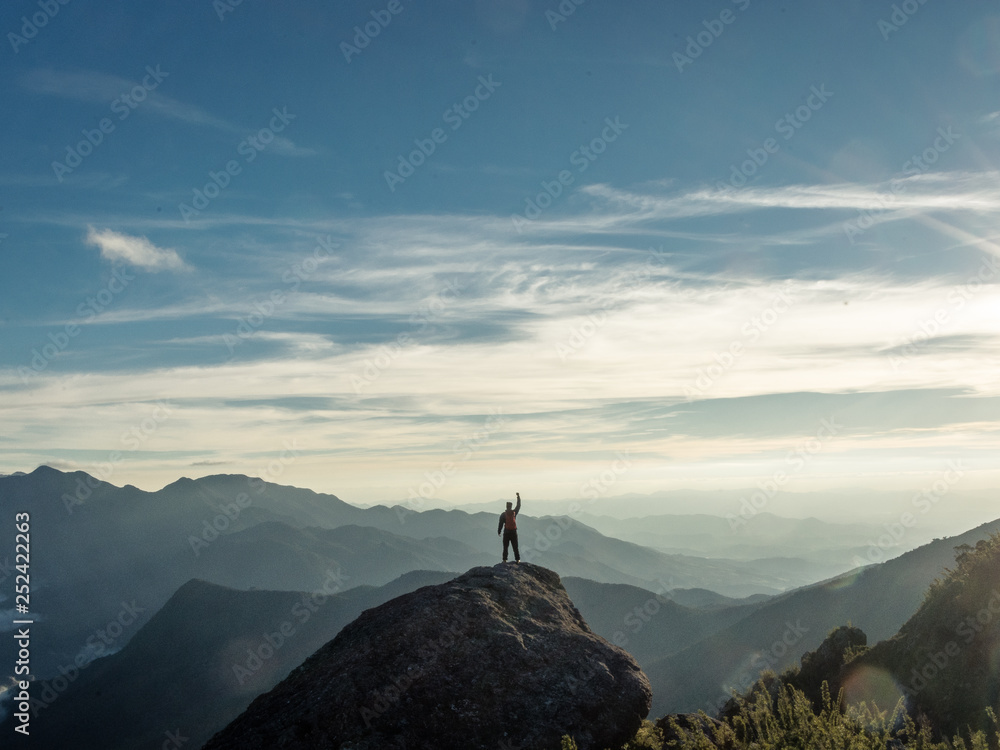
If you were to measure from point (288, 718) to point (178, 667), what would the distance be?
188 m

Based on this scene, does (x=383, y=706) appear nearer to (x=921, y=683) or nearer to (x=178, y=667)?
(x=921, y=683)

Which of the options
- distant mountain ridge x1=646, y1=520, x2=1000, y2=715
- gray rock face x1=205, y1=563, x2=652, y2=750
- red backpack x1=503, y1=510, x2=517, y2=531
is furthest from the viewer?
distant mountain ridge x1=646, y1=520, x2=1000, y2=715

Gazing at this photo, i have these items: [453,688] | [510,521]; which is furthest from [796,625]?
[453,688]

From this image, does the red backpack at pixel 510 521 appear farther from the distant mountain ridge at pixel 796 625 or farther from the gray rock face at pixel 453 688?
A: the distant mountain ridge at pixel 796 625

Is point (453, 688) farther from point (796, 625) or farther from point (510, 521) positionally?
point (796, 625)

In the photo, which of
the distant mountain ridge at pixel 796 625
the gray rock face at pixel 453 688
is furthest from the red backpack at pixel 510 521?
the distant mountain ridge at pixel 796 625

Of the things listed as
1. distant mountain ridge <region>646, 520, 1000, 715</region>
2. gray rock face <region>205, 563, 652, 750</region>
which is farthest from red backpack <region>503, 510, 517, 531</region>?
distant mountain ridge <region>646, 520, 1000, 715</region>

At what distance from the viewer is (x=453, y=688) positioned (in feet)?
45.1

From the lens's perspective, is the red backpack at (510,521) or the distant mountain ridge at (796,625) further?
the distant mountain ridge at (796,625)

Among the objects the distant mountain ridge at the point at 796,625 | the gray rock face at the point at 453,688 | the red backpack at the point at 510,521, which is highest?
the red backpack at the point at 510,521

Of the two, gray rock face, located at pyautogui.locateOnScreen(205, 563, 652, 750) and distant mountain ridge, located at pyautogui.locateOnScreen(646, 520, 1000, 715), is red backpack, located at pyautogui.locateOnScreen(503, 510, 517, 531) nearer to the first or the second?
gray rock face, located at pyautogui.locateOnScreen(205, 563, 652, 750)

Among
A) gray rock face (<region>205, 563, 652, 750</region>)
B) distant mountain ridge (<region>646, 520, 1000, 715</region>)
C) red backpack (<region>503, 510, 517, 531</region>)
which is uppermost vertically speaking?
red backpack (<region>503, 510, 517, 531</region>)

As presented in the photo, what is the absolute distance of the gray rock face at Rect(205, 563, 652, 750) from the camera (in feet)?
41.3

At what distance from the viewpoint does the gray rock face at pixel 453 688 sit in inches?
496
